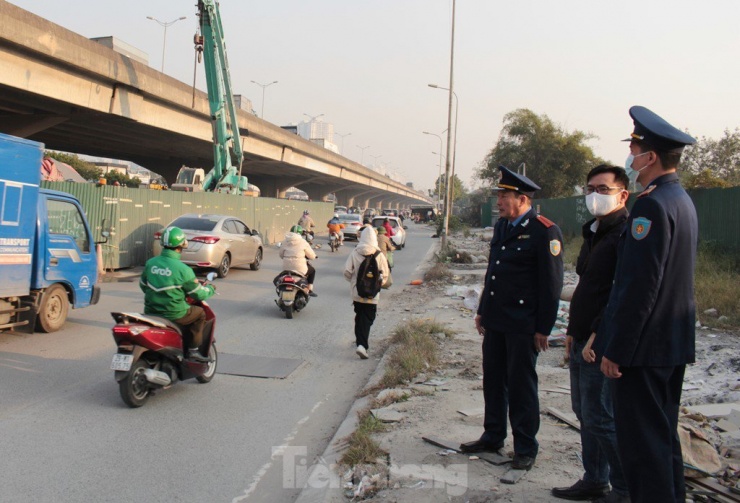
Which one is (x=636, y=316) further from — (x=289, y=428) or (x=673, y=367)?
(x=289, y=428)

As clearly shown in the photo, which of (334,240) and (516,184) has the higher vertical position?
(516,184)

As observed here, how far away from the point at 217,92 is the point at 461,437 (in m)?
27.7

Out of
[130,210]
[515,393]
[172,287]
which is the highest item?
[130,210]

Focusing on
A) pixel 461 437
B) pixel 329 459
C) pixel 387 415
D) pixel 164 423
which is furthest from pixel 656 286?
pixel 164 423

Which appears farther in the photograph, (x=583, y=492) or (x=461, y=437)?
(x=461, y=437)

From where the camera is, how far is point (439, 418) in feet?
17.8

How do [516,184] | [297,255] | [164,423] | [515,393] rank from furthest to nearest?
[297,255], [164,423], [516,184], [515,393]

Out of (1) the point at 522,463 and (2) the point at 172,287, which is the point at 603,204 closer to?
(1) the point at 522,463

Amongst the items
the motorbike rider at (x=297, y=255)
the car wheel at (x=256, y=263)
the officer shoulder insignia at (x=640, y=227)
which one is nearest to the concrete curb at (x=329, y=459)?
the officer shoulder insignia at (x=640, y=227)

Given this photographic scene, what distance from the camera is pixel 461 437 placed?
16.3ft

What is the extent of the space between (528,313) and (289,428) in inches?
100

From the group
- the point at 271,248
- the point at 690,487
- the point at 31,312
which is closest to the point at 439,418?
the point at 690,487

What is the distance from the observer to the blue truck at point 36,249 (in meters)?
8.02

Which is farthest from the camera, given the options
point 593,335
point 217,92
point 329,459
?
point 217,92
